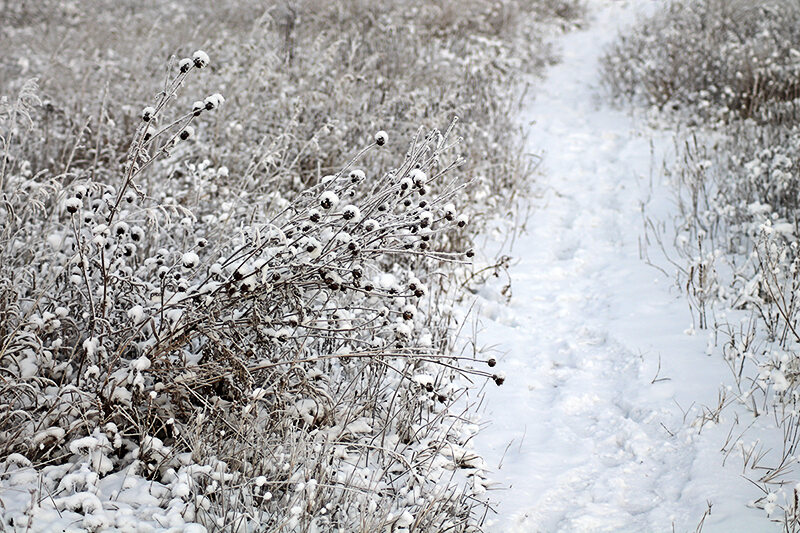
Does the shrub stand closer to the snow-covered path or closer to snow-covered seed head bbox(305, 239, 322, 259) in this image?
the snow-covered path

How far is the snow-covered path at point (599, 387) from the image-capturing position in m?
2.53

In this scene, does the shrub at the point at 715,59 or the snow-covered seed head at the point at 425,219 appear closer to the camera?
the snow-covered seed head at the point at 425,219

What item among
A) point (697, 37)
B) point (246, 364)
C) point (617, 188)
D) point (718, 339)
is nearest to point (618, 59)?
point (697, 37)

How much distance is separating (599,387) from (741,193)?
2.55m

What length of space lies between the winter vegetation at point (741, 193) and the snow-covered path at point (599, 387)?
0.51ft

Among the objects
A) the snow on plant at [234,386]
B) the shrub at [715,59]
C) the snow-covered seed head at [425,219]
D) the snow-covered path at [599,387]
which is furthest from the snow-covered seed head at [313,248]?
the shrub at [715,59]

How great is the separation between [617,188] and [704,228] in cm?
117

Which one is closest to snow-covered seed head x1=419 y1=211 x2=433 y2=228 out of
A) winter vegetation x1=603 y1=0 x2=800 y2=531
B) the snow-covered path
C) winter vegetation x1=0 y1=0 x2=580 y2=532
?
winter vegetation x1=0 y1=0 x2=580 y2=532

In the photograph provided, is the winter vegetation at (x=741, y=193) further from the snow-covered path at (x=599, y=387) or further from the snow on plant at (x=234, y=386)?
the snow on plant at (x=234, y=386)

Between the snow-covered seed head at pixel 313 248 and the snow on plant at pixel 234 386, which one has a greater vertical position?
the snow-covered seed head at pixel 313 248

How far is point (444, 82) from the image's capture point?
23.3 feet

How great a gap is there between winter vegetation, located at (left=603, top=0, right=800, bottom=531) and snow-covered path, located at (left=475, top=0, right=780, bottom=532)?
0.16 metres

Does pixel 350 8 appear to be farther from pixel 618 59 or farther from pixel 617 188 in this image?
pixel 617 188

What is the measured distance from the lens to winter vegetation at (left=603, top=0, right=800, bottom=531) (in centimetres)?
287
